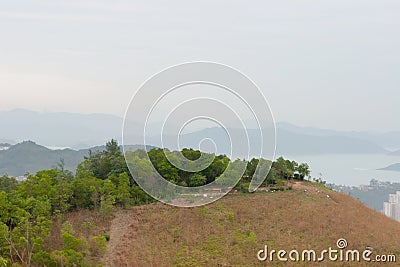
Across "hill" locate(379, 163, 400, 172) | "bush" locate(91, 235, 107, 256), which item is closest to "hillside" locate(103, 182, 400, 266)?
"bush" locate(91, 235, 107, 256)

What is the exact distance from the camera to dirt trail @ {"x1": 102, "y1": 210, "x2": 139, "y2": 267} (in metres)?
10.7

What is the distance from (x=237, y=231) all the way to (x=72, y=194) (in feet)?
19.5

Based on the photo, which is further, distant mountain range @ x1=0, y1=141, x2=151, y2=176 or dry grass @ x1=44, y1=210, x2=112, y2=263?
distant mountain range @ x1=0, y1=141, x2=151, y2=176

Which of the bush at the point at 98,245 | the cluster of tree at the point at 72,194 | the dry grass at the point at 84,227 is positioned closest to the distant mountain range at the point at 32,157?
the cluster of tree at the point at 72,194

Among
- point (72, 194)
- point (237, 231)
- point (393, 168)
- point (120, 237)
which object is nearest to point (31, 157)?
point (72, 194)

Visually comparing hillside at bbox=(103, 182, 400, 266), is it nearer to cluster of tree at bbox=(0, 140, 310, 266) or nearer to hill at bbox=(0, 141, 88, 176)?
cluster of tree at bbox=(0, 140, 310, 266)

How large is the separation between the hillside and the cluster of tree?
94 cm

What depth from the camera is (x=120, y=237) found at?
1229cm

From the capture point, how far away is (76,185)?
14.4 metres

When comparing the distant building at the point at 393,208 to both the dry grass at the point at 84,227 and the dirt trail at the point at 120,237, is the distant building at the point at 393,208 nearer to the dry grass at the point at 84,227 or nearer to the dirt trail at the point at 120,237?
the dirt trail at the point at 120,237

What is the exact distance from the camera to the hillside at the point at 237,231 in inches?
434

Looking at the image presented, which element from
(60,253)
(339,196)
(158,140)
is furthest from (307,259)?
→ (339,196)

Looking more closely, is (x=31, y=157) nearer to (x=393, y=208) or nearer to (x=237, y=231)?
(x=237, y=231)

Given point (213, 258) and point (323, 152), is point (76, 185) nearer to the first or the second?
point (213, 258)
